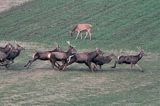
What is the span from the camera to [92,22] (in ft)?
140

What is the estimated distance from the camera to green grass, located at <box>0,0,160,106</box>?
17.5m

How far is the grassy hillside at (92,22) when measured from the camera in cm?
3566

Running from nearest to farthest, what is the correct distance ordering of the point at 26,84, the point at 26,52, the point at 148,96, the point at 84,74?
the point at 148,96 → the point at 26,84 → the point at 84,74 → the point at 26,52

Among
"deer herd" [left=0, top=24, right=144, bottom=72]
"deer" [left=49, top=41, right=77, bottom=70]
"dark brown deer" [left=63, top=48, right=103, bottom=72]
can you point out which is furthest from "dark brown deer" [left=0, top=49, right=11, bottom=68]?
"dark brown deer" [left=63, top=48, right=103, bottom=72]

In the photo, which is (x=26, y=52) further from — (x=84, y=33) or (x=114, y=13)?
(x=114, y=13)

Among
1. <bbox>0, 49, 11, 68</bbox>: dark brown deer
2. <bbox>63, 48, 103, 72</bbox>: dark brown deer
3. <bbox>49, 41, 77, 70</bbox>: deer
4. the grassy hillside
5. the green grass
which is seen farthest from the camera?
Result: the grassy hillside

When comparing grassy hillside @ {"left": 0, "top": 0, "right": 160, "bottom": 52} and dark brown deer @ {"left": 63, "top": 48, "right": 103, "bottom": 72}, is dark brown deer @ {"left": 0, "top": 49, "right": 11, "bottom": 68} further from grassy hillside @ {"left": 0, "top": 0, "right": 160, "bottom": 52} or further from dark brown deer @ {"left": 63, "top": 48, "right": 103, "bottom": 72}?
grassy hillside @ {"left": 0, "top": 0, "right": 160, "bottom": 52}

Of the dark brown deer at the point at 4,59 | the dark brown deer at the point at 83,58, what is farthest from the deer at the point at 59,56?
the dark brown deer at the point at 4,59

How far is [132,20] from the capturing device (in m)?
42.0

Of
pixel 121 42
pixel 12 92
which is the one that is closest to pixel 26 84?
pixel 12 92

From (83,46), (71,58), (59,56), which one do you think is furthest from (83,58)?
(83,46)

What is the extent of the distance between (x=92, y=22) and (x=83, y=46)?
10.5 meters

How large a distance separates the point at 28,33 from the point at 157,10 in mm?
10329

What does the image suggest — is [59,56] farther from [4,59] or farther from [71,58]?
[4,59]
